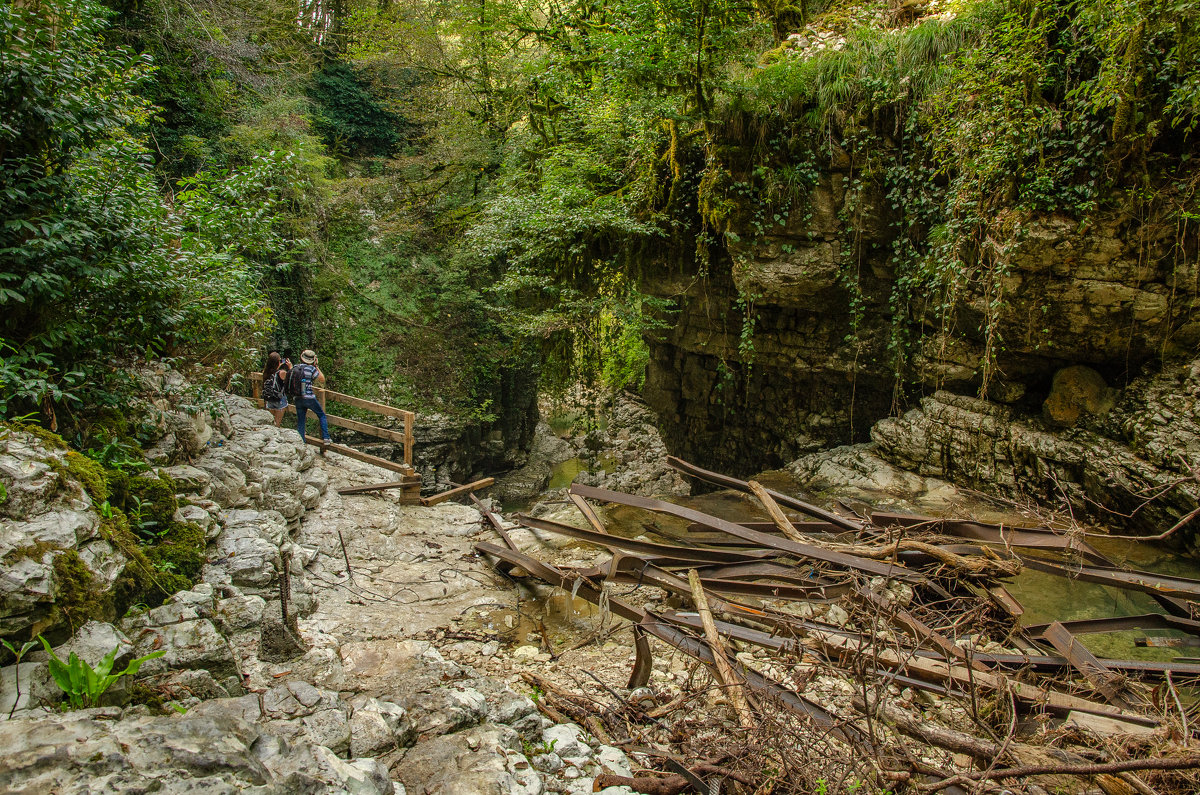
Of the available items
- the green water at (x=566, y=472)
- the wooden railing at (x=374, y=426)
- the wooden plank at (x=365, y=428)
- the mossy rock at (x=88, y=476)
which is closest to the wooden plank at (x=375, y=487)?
the wooden railing at (x=374, y=426)

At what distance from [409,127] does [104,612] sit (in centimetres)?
1666

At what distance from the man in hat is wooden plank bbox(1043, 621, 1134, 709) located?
Answer: 8.76 meters

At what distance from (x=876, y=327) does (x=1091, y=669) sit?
6272 millimetres

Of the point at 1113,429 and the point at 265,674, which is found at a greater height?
the point at 1113,429

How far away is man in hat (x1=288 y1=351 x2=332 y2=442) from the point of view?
27.5ft

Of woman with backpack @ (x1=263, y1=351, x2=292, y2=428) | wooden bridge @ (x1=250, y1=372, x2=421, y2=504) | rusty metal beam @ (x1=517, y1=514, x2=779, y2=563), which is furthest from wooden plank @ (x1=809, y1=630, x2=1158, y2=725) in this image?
woman with backpack @ (x1=263, y1=351, x2=292, y2=428)

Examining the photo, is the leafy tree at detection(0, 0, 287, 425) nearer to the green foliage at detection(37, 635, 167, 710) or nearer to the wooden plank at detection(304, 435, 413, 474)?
the green foliage at detection(37, 635, 167, 710)

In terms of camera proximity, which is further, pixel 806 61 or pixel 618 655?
pixel 806 61

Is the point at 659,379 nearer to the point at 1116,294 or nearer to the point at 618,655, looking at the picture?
the point at 1116,294

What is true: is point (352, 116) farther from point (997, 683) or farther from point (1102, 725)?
point (1102, 725)

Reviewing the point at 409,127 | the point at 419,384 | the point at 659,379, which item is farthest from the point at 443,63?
the point at 659,379

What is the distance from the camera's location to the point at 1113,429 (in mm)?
6043

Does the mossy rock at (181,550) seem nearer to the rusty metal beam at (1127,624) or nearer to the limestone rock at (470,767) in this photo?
the limestone rock at (470,767)

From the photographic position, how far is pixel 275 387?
8523 millimetres
